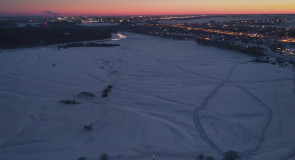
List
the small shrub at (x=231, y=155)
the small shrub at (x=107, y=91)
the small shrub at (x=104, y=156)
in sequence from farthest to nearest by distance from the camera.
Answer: the small shrub at (x=107, y=91) < the small shrub at (x=231, y=155) < the small shrub at (x=104, y=156)

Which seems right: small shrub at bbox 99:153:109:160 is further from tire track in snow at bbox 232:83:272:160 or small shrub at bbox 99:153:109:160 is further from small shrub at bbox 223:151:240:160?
tire track in snow at bbox 232:83:272:160

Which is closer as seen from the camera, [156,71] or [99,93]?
[99,93]

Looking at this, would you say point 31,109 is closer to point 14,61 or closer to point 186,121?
point 186,121

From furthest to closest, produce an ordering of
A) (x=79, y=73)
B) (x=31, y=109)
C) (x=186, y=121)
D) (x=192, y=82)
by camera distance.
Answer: (x=79, y=73) → (x=192, y=82) → (x=31, y=109) → (x=186, y=121)

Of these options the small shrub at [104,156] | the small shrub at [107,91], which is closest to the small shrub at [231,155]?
the small shrub at [104,156]

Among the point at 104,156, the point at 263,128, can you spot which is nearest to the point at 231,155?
the point at 263,128

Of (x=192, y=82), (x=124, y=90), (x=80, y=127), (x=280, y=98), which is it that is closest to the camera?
(x=80, y=127)

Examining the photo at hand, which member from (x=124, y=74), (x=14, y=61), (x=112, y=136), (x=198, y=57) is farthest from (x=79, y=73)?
(x=198, y=57)

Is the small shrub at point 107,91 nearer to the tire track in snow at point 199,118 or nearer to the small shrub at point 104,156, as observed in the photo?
the tire track in snow at point 199,118

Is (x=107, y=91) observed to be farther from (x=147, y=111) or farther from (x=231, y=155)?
(x=231, y=155)
